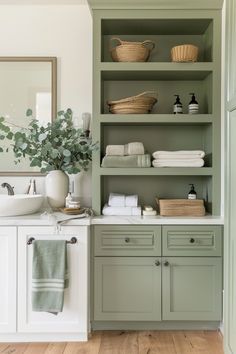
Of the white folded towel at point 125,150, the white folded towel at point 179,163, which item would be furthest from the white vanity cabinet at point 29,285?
the white folded towel at point 179,163

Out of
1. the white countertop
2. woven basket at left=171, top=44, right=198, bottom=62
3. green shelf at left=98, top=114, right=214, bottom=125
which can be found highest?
woven basket at left=171, top=44, right=198, bottom=62

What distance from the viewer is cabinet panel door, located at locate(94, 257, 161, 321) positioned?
2590 millimetres

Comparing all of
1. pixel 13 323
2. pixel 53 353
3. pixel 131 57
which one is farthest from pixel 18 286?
pixel 131 57

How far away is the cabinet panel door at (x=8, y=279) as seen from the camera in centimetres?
245

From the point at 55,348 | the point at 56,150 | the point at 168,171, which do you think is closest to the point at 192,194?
the point at 168,171

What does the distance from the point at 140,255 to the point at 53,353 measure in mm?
875

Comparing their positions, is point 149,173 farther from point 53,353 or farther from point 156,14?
point 53,353

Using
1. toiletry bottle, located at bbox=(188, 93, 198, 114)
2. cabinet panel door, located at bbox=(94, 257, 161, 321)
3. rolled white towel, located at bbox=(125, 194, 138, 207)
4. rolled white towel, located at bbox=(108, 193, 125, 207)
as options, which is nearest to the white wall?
rolled white towel, located at bbox=(108, 193, 125, 207)

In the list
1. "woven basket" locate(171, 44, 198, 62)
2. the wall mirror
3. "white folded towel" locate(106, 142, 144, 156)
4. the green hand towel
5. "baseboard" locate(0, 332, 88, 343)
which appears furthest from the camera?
the wall mirror

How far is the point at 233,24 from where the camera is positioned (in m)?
2.04

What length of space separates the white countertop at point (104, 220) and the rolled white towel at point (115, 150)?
19.3 inches

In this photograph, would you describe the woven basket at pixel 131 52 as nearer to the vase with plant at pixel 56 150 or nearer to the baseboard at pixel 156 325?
the vase with plant at pixel 56 150

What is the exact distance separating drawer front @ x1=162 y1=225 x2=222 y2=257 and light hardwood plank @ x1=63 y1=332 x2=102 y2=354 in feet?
2.58

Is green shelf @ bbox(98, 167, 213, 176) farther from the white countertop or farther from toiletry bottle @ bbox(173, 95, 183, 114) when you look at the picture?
toiletry bottle @ bbox(173, 95, 183, 114)
